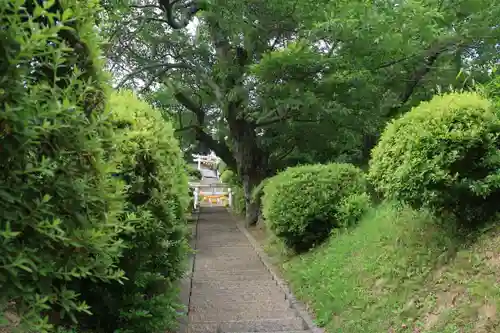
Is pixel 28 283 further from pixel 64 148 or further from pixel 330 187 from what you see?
pixel 330 187

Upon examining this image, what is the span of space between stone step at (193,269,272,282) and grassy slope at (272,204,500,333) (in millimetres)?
1699

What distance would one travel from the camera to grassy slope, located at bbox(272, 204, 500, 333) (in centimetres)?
392

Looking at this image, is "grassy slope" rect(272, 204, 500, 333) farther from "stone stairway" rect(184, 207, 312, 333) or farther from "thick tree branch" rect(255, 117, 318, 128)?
"thick tree branch" rect(255, 117, 318, 128)

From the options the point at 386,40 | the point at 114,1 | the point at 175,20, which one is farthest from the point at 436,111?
the point at 175,20

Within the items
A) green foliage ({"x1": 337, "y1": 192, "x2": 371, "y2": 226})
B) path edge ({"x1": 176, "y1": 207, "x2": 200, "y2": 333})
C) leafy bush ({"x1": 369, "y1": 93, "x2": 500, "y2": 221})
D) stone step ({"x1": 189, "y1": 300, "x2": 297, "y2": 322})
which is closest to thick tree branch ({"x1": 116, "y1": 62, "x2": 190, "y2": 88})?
path edge ({"x1": 176, "y1": 207, "x2": 200, "y2": 333})

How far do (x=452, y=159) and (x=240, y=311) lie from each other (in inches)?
145

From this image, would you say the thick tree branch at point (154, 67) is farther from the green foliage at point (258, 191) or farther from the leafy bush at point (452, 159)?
the leafy bush at point (452, 159)

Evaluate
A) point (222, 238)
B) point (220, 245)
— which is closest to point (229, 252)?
point (220, 245)

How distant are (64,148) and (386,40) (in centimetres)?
840

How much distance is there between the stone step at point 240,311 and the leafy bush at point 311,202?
5.96 feet

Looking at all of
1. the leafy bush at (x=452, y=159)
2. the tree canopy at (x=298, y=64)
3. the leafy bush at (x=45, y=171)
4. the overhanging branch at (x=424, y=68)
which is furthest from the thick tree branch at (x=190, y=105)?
the leafy bush at (x=45, y=171)

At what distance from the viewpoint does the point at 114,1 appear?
5984mm

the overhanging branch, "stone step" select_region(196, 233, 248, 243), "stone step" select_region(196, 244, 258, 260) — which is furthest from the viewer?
"stone step" select_region(196, 233, 248, 243)

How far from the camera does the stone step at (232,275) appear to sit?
8.55 meters
